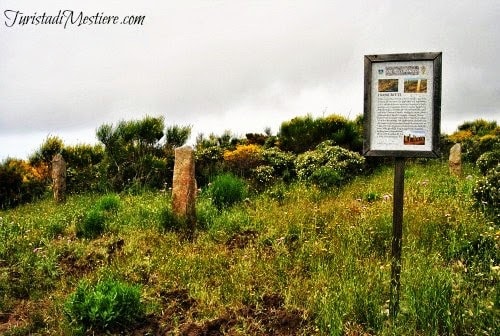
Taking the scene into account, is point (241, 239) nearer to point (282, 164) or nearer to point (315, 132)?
point (282, 164)

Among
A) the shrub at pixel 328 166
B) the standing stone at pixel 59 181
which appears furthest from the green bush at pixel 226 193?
→ the standing stone at pixel 59 181

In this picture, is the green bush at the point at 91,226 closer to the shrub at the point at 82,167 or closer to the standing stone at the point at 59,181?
the standing stone at the point at 59,181

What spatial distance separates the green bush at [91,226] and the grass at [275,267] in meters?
0.15

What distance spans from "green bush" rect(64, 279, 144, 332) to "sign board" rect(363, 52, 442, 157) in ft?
9.30

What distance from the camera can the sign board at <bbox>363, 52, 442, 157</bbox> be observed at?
16.8 feet

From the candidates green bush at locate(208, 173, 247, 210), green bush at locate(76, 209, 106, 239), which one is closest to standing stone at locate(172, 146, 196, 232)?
green bush at locate(208, 173, 247, 210)

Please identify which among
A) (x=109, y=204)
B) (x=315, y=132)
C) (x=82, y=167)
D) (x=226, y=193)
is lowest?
(x=109, y=204)

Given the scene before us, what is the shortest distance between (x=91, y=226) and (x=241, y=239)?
2.84m

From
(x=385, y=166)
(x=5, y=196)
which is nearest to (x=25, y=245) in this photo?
(x=5, y=196)

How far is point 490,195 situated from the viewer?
25.4 ft

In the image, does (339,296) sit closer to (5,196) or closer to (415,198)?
(415,198)

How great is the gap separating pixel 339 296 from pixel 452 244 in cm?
193

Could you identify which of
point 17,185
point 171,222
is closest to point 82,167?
point 17,185

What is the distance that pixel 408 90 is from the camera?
521 cm
